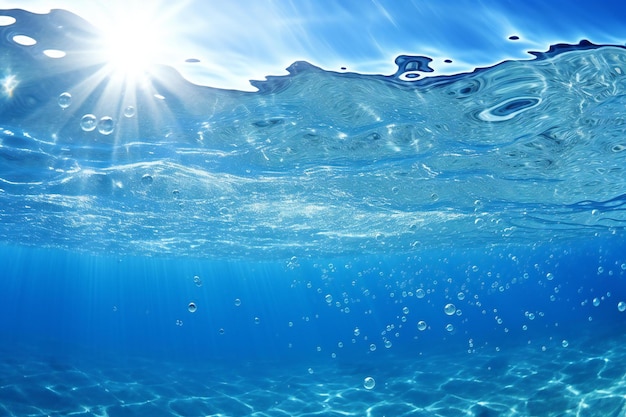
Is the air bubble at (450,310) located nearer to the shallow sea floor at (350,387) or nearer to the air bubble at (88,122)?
the shallow sea floor at (350,387)

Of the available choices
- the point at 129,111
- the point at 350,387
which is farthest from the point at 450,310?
the point at 129,111

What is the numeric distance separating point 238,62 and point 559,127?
365 inches

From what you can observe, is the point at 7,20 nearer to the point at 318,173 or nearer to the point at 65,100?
the point at 65,100

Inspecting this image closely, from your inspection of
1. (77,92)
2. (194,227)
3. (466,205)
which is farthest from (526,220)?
(77,92)

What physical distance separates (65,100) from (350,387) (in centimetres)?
1408

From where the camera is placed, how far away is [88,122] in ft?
39.8

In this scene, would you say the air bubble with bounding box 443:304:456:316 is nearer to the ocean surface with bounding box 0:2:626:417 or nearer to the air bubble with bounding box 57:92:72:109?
the ocean surface with bounding box 0:2:626:417

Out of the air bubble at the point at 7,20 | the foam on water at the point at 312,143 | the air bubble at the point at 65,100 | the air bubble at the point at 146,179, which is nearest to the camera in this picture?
the air bubble at the point at 7,20

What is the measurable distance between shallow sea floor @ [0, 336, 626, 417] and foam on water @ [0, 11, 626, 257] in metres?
7.37

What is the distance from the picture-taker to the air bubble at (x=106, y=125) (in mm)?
12317

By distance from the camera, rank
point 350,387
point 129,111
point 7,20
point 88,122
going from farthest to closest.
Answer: point 350,387 < point 88,122 < point 129,111 < point 7,20

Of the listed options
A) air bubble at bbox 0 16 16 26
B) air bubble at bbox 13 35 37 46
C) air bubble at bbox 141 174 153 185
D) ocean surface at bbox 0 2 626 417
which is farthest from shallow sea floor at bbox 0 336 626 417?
air bubble at bbox 0 16 16 26

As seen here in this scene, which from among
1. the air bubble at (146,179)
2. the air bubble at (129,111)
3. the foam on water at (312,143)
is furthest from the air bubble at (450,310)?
the air bubble at (146,179)

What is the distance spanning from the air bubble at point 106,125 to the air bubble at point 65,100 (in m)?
0.97
